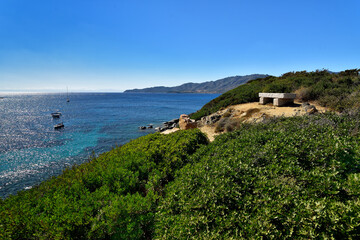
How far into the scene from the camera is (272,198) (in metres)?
2.91

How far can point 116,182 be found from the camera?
4.41 meters

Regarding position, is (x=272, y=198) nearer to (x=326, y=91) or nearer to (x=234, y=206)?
(x=234, y=206)

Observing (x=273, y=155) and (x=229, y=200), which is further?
(x=273, y=155)

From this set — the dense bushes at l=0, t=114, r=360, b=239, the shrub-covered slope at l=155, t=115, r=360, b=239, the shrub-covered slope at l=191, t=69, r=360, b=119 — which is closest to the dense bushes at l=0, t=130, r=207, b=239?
the dense bushes at l=0, t=114, r=360, b=239

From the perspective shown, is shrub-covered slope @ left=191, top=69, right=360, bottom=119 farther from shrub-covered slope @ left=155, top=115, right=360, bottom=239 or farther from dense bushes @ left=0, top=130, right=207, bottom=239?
dense bushes @ left=0, top=130, right=207, bottom=239

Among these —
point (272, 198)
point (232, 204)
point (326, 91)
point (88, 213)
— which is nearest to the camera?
point (272, 198)

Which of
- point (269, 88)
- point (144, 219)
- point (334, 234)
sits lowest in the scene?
point (144, 219)

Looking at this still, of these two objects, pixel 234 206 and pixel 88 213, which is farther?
pixel 88 213

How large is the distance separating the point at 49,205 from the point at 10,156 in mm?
20545

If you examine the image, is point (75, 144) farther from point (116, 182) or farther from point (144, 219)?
point (144, 219)

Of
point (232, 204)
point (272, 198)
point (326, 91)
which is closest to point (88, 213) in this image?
point (232, 204)

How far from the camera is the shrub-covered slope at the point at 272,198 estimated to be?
2.37m

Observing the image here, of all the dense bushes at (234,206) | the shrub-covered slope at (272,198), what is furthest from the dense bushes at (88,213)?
the shrub-covered slope at (272,198)

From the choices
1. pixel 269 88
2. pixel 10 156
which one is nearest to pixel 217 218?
pixel 269 88
